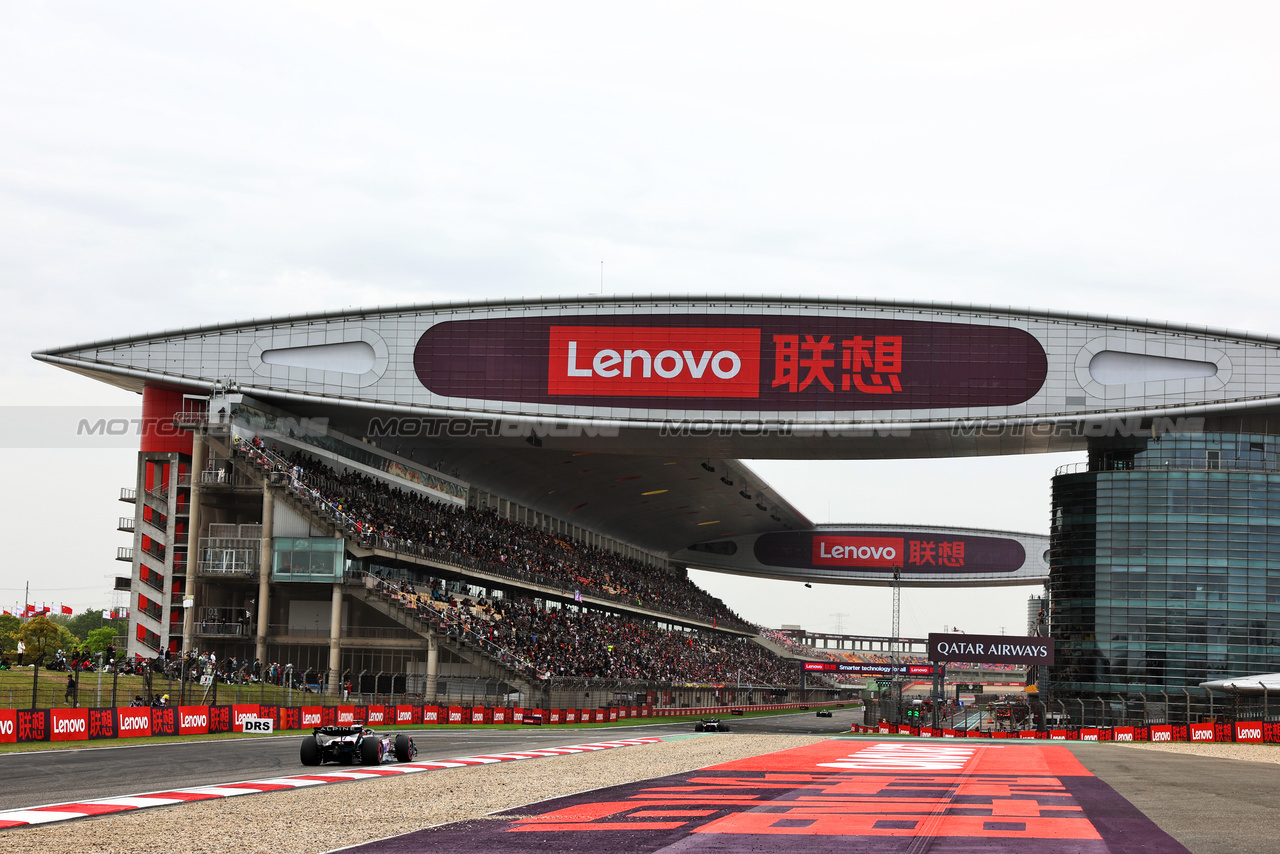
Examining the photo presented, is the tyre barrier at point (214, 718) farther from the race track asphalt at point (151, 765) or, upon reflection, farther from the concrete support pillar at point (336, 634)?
the concrete support pillar at point (336, 634)

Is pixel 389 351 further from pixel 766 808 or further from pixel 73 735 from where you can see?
pixel 766 808

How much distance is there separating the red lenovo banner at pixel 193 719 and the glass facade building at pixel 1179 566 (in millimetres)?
43070

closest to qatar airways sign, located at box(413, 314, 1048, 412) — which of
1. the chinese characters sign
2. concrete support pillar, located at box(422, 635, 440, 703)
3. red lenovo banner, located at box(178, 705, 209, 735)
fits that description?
concrete support pillar, located at box(422, 635, 440, 703)

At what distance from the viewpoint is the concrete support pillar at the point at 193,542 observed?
53.5 m

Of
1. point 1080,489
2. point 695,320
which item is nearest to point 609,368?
point 695,320

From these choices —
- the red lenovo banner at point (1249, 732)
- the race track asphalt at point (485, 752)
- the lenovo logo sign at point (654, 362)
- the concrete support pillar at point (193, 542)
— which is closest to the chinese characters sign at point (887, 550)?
the lenovo logo sign at point (654, 362)

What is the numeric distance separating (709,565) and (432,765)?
93367 millimetres

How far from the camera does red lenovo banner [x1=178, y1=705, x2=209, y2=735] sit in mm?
35000

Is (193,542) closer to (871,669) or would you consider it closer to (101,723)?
(101,723)

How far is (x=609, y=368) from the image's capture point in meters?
56.6

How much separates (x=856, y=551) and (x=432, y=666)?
68356mm

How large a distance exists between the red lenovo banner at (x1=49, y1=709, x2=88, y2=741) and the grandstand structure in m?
22.1

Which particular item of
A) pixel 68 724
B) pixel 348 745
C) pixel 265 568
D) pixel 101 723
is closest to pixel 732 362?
pixel 265 568

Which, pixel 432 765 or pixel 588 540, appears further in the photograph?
pixel 588 540
